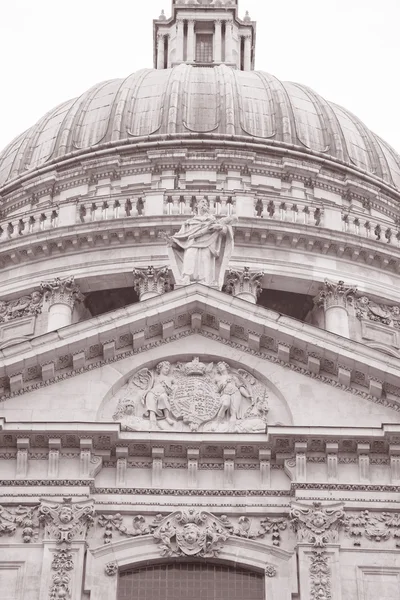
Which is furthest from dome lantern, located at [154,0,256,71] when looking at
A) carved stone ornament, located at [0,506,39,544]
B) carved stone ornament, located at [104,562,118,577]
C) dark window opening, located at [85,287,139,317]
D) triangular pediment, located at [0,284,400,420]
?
carved stone ornament, located at [104,562,118,577]

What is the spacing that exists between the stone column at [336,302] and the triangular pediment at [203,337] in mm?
15897

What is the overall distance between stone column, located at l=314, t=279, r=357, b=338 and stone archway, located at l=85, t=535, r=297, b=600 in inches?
748

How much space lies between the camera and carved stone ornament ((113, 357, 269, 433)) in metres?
25.6

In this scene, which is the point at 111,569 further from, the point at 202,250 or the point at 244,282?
the point at 244,282

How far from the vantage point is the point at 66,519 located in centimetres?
2403

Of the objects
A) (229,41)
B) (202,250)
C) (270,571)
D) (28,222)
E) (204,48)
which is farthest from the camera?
(204,48)

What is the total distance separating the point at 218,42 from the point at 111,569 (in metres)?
43.1

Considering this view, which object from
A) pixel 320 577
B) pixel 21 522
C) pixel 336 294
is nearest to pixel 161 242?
pixel 336 294

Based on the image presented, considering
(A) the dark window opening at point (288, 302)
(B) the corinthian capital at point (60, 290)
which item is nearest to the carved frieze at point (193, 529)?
(B) the corinthian capital at point (60, 290)

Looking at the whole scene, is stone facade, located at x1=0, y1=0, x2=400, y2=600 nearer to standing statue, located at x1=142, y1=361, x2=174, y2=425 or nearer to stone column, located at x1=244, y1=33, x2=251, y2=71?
standing statue, located at x1=142, y1=361, x2=174, y2=425

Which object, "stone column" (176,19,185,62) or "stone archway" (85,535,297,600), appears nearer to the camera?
"stone archway" (85,535,297,600)

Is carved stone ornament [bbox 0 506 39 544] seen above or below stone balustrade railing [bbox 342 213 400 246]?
below

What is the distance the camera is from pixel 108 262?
44.0 metres

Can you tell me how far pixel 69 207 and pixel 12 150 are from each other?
11.7m
